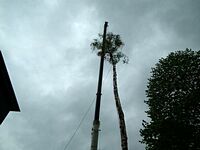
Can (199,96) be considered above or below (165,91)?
below

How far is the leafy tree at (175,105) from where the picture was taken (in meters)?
18.3

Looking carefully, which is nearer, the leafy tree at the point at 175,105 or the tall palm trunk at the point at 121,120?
the tall palm trunk at the point at 121,120

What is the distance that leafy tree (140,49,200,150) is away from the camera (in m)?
18.3

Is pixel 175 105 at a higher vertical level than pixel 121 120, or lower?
higher

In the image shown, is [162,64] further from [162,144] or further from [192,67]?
[162,144]

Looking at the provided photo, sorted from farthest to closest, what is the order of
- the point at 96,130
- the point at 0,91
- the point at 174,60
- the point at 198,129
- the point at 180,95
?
1. the point at 174,60
2. the point at 180,95
3. the point at 198,129
4. the point at 0,91
5. the point at 96,130

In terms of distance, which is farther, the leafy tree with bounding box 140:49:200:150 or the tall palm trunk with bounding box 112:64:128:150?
the leafy tree with bounding box 140:49:200:150

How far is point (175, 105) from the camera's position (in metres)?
19.6

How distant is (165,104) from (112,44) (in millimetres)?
8067

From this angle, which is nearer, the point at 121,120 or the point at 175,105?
the point at 121,120

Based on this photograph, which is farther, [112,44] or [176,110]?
[112,44]

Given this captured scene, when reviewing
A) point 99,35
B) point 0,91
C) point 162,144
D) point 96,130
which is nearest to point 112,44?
point 99,35

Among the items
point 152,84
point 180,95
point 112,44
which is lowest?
point 180,95

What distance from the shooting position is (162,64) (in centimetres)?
2244
